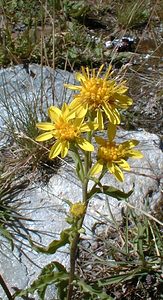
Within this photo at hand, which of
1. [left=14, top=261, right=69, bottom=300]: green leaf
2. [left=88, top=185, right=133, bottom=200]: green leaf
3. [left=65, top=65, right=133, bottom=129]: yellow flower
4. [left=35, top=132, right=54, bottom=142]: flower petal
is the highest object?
[left=65, top=65, right=133, bottom=129]: yellow flower

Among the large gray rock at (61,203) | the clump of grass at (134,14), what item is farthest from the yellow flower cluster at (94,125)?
the clump of grass at (134,14)

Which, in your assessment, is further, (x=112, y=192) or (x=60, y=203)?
(x=60, y=203)

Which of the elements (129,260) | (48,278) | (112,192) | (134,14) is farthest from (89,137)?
(134,14)

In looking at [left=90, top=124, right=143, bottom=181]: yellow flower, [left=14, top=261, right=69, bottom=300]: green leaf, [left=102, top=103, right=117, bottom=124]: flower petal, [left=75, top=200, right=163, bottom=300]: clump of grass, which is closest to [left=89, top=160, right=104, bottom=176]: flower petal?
[left=90, top=124, right=143, bottom=181]: yellow flower

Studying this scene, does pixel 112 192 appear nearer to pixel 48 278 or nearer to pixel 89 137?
pixel 89 137

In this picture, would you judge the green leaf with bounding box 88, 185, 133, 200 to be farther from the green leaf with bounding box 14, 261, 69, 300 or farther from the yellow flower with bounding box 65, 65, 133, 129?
the green leaf with bounding box 14, 261, 69, 300

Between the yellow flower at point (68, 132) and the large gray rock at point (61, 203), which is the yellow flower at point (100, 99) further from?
the large gray rock at point (61, 203)
